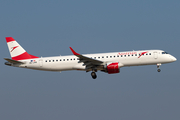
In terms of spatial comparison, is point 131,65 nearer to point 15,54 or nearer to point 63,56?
point 63,56

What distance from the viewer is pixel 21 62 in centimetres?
5175

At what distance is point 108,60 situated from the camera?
49.4m

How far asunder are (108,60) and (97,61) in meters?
2.17

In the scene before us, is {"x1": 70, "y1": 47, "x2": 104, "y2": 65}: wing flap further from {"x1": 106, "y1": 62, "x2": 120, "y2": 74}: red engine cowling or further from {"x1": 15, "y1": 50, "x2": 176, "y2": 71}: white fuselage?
{"x1": 106, "y1": 62, "x2": 120, "y2": 74}: red engine cowling

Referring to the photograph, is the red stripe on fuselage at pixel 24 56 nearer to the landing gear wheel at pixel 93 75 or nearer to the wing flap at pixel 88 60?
the wing flap at pixel 88 60

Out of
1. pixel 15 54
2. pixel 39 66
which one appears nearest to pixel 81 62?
pixel 39 66

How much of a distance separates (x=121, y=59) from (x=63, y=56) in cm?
984

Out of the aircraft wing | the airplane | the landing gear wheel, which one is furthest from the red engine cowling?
the landing gear wheel

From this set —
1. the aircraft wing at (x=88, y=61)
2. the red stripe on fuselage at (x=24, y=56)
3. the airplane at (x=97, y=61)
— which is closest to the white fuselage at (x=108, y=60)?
the airplane at (x=97, y=61)

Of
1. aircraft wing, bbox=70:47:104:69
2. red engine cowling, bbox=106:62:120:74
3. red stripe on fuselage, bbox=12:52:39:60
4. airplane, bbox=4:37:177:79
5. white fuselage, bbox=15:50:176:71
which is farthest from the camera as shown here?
red stripe on fuselage, bbox=12:52:39:60

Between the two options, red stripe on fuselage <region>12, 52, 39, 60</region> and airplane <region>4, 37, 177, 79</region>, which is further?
red stripe on fuselage <region>12, 52, 39, 60</region>

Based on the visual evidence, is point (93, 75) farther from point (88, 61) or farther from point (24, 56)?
point (24, 56)

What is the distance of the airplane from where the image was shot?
160 ft

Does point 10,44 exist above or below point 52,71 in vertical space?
above
